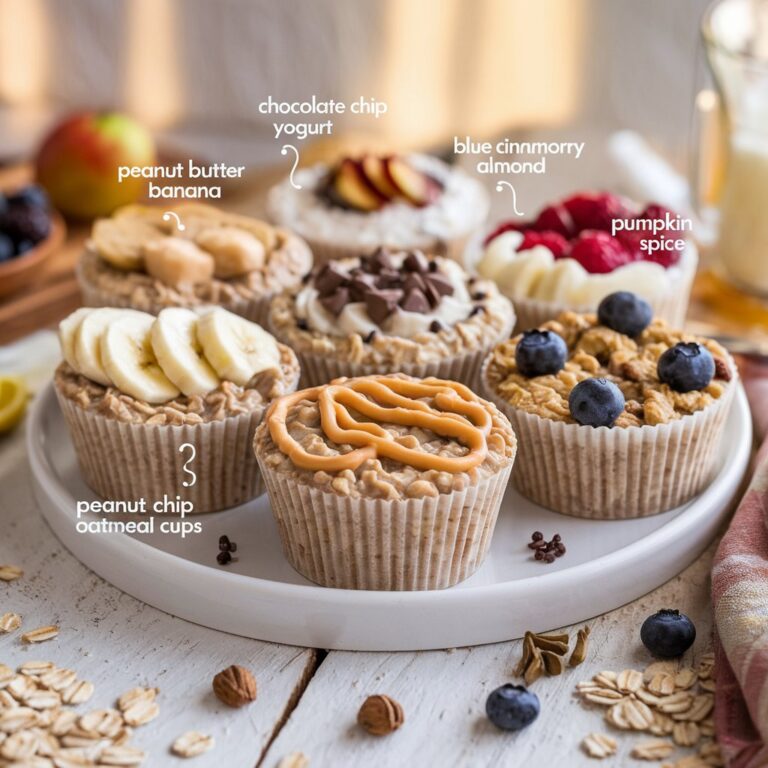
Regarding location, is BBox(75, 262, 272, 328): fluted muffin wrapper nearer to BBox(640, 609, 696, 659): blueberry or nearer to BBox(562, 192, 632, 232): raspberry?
BBox(562, 192, 632, 232): raspberry

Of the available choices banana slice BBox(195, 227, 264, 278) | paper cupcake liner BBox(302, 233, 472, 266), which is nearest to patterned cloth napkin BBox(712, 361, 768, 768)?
banana slice BBox(195, 227, 264, 278)

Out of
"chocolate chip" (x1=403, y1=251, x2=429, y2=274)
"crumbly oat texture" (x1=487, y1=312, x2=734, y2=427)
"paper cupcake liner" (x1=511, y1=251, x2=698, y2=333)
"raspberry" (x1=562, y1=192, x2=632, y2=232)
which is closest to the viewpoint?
"crumbly oat texture" (x1=487, y1=312, x2=734, y2=427)

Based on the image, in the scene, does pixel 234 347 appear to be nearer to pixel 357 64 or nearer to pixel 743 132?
pixel 743 132

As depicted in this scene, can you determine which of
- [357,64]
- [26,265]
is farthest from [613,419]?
[357,64]

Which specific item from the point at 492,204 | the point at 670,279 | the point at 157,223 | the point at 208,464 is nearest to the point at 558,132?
the point at 492,204

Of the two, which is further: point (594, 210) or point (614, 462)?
point (594, 210)

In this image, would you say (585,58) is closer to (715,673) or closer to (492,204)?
(492,204)

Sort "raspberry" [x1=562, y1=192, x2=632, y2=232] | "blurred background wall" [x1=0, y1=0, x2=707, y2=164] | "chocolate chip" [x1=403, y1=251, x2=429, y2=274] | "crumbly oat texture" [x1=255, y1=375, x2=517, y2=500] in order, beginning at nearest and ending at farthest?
1. "crumbly oat texture" [x1=255, y1=375, x2=517, y2=500]
2. "chocolate chip" [x1=403, y1=251, x2=429, y2=274]
3. "raspberry" [x1=562, y1=192, x2=632, y2=232]
4. "blurred background wall" [x1=0, y1=0, x2=707, y2=164]

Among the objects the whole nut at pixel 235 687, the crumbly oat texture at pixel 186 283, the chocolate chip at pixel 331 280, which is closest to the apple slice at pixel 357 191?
the crumbly oat texture at pixel 186 283
